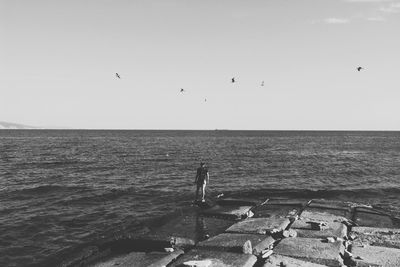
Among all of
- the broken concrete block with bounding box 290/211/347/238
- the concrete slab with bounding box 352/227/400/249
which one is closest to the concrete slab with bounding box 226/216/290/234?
the broken concrete block with bounding box 290/211/347/238

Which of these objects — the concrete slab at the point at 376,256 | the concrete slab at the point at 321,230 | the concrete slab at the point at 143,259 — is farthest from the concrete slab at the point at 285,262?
the concrete slab at the point at 321,230

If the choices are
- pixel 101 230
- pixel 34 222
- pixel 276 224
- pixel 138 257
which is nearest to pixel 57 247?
pixel 101 230

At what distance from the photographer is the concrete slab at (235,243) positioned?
35.0 ft

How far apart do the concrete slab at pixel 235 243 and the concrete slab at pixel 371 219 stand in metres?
5.50

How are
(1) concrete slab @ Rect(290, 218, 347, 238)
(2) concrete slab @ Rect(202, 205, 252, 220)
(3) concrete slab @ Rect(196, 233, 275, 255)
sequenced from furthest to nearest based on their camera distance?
(2) concrete slab @ Rect(202, 205, 252, 220) → (1) concrete slab @ Rect(290, 218, 347, 238) → (3) concrete slab @ Rect(196, 233, 275, 255)

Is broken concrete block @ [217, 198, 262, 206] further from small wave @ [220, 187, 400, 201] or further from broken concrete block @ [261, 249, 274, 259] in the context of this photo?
broken concrete block @ [261, 249, 274, 259]

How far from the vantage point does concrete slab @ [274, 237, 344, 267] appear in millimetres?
9773

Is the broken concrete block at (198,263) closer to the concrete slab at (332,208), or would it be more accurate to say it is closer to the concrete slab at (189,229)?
the concrete slab at (189,229)

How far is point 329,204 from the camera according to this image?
1866 cm

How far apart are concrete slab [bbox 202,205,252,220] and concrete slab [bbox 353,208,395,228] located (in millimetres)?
4487

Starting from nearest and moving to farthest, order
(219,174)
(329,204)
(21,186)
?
(329,204)
(21,186)
(219,174)

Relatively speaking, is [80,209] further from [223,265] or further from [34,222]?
[223,265]

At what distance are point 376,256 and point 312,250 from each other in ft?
5.21

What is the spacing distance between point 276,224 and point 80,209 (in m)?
12.5
